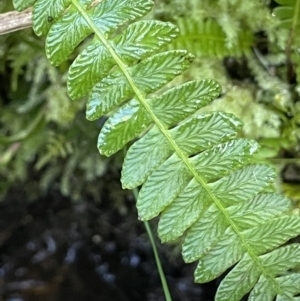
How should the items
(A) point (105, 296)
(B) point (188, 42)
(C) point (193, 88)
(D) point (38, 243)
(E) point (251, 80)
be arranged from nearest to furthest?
(C) point (193, 88) < (B) point (188, 42) < (E) point (251, 80) < (A) point (105, 296) < (D) point (38, 243)

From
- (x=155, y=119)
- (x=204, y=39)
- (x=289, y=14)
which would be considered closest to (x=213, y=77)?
(x=204, y=39)

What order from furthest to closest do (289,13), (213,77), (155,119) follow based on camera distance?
(213,77), (289,13), (155,119)

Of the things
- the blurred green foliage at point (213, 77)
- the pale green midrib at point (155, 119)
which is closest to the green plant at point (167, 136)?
the pale green midrib at point (155, 119)

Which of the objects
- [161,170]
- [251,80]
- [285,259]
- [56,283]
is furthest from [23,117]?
[285,259]

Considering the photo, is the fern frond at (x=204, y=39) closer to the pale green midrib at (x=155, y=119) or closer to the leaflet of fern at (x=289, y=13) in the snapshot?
the leaflet of fern at (x=289, y=13)

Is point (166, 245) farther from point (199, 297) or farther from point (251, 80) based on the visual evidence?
point (251, 80)

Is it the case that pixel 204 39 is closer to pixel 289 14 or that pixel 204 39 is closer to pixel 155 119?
pixel 289 14
